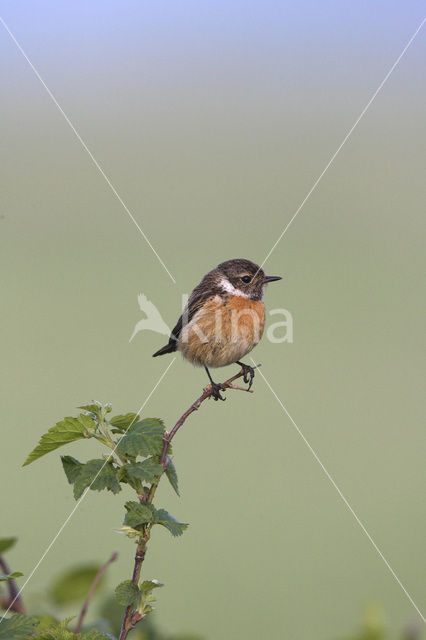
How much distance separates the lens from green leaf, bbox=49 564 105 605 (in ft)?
6.83

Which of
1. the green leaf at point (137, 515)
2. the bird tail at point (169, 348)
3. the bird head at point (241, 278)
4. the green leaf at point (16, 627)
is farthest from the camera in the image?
the bird tail at point (169, 348)

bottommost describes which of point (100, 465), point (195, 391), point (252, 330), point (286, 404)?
point (286, 404)

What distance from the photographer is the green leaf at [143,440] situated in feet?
5.57

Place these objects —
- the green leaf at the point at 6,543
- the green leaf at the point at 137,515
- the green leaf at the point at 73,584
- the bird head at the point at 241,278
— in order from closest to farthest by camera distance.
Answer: the green leaf at the point at 137,515, the green leaf at the point at 6,543, the green leaf at the point at 73,584, the bird head at the point at 241,278

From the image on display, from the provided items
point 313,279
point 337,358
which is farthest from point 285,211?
point 337,358

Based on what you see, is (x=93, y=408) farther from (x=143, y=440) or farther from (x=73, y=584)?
(x=73, y=584)

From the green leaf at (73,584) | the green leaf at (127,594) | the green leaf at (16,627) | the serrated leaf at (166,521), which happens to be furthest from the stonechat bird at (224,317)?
the green leaf at (16,627)

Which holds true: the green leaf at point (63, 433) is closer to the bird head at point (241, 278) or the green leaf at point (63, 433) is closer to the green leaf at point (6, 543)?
the green leaf at point (6, 543)

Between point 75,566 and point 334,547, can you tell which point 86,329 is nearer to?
point 334,547

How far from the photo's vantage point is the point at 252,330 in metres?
3.96

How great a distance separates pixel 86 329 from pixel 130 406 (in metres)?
3.23

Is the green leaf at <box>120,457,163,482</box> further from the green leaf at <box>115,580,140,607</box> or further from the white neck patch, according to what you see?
the white neck patch

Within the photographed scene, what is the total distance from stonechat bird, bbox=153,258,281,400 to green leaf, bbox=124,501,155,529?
215cm

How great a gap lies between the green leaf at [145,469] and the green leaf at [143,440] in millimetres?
22
